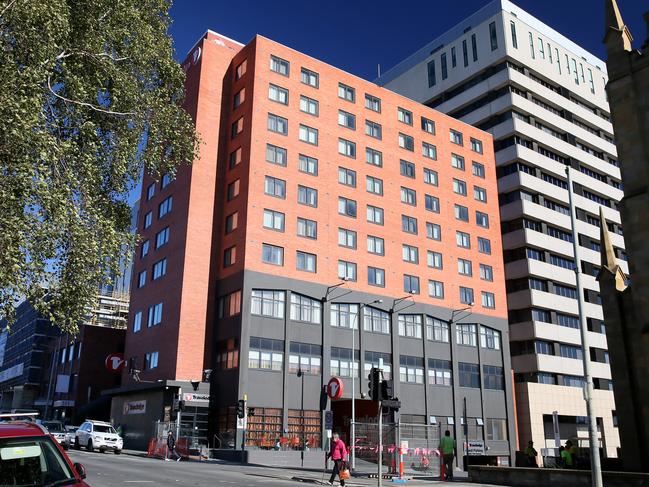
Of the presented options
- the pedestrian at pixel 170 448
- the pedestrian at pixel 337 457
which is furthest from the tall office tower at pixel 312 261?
the pedestrian at pixel 337 457

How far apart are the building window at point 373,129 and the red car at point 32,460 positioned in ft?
168

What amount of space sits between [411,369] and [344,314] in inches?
325

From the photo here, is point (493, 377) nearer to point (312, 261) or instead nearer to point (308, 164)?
point (312, 261)

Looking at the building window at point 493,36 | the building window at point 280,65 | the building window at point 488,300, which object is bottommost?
the building window at point 488,300

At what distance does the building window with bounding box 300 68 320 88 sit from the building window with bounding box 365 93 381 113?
5769 mm

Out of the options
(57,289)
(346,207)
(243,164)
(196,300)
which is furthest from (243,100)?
(57,289)

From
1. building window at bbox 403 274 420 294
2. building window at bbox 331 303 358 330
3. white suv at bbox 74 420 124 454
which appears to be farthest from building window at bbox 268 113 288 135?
white suv at bbox 74 420 124 454

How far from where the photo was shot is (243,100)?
5131 cm

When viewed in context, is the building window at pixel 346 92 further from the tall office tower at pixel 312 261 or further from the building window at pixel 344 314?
the building window at pixel 344 314

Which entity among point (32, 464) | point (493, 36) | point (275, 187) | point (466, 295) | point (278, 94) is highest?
point (493, 36)

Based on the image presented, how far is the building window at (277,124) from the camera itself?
165 feet

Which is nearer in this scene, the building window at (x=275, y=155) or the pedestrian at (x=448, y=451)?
the pedestrian at (x=448, y=451)

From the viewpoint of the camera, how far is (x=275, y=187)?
161 feet

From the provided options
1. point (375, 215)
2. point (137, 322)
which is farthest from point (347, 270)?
point (137, 322)
